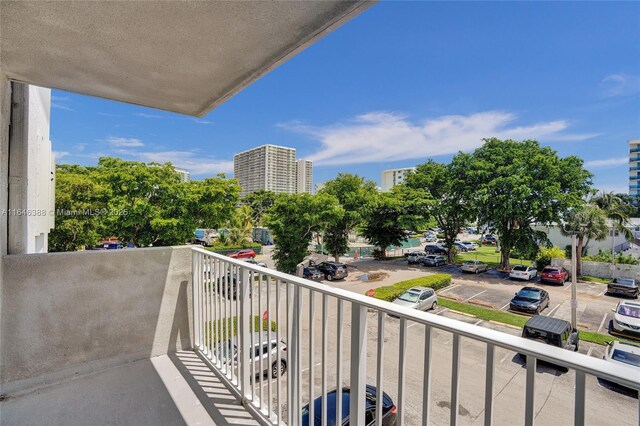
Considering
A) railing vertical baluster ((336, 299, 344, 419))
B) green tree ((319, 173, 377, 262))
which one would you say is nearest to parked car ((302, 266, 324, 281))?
green tree ((319, 173, 377, 262))

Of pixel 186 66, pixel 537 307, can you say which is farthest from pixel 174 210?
pixel 537 307

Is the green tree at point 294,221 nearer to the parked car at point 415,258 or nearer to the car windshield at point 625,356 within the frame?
the parked car at point 415,258

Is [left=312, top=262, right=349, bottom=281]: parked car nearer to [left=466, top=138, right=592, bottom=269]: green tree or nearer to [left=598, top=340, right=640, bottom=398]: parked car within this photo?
[left=466, top=138, right=592, bottom=269]: green tree

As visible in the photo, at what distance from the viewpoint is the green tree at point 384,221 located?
60.8ft

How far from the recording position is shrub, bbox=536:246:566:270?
1749 centimetres

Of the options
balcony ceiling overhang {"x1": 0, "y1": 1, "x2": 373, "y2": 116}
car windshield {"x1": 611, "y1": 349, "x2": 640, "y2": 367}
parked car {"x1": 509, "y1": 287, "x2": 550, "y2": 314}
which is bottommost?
parked car {"x1": 509, "y1": 287, "x2": 550, "y2": 314}

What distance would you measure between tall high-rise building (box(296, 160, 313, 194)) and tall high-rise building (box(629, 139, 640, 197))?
5659 cm

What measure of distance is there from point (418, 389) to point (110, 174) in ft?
45.2

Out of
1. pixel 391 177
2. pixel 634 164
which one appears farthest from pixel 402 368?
pixel 391 177

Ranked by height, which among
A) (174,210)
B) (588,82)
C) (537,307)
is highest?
(588,82)

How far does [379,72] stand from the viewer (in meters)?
20.5

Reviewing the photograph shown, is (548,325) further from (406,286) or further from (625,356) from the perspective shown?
(406,286)

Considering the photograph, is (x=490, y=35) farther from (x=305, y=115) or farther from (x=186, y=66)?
(x=305, y=115)

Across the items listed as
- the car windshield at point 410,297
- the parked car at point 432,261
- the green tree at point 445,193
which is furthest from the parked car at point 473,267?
the car windshield at point 410,297
